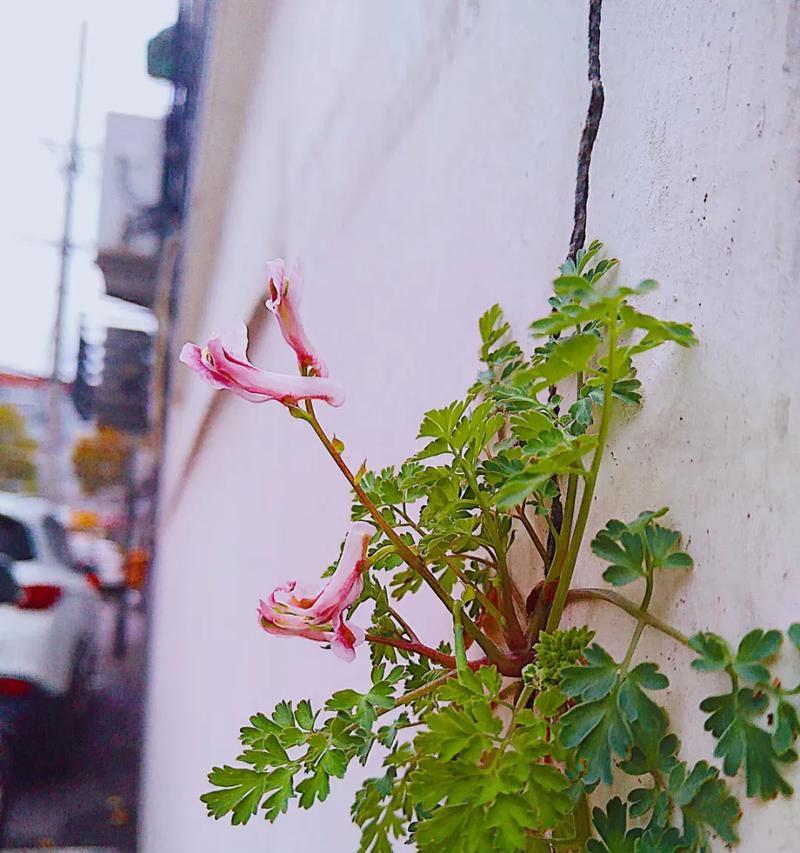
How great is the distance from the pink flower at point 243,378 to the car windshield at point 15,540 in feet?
6.67

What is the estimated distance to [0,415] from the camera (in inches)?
91.4

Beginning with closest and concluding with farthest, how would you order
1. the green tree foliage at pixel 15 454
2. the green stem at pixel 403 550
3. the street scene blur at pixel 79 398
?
the green stem at pixel 403 550 → the street scene blur at pixel 79 398 → the green tree foliage at pixel 15 454

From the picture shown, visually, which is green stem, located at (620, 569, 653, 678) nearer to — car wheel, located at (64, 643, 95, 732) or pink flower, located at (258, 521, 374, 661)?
pink flower, located at (258, 521, 374, 661)

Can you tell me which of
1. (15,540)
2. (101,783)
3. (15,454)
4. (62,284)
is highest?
(62,284)

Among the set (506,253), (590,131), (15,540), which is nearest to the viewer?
(590,131)

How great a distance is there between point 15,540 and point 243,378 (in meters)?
2.07

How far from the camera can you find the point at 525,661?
40cm

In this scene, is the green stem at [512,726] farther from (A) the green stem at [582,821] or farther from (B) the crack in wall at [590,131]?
(B) the crack in wall at [590,131]

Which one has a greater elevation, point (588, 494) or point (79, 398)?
point (588, 494)

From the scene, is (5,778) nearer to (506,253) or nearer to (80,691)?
(80,691)

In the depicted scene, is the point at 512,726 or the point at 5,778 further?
the point at 5,778

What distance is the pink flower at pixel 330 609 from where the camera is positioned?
38 cm

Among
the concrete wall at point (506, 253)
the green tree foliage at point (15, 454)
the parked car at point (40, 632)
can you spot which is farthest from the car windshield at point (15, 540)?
the concrete wall at point (506, 253)

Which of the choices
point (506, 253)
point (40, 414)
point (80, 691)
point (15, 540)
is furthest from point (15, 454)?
point (506, 253)
